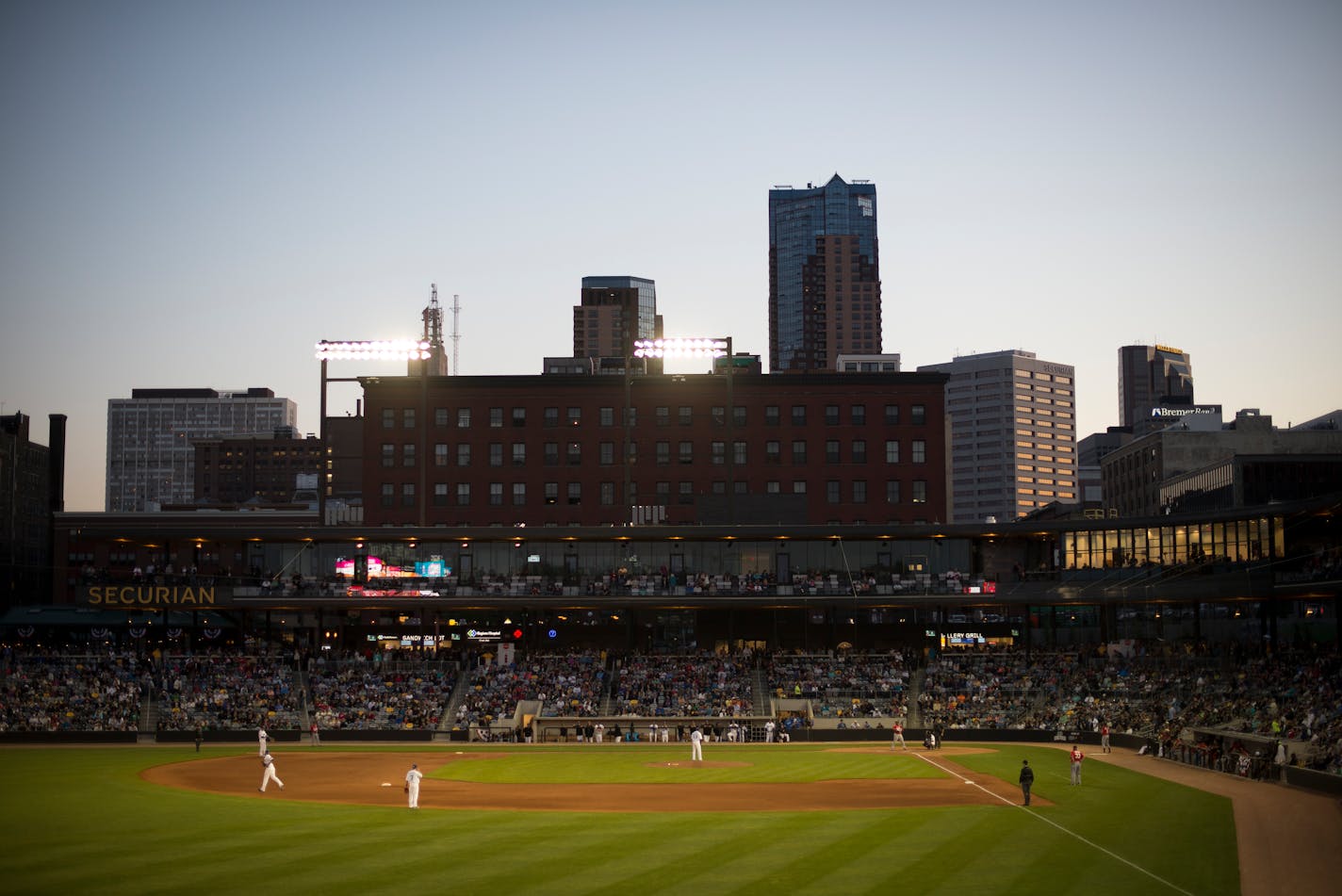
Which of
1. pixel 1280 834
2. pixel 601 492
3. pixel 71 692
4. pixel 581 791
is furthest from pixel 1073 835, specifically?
pixel 601 492

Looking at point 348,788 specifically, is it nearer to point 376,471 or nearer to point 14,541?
point 376,471

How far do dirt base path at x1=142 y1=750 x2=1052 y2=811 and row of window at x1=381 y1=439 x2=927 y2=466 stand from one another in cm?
5464

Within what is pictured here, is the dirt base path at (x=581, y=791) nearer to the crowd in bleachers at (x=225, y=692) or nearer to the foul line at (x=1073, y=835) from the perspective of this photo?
the foul line at (x=1073, y=835)

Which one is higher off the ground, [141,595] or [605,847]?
[141,595]

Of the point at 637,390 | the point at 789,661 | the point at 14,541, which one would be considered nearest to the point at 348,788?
the point at 789,661

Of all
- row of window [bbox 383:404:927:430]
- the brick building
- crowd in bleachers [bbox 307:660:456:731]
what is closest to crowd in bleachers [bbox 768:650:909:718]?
the brick building

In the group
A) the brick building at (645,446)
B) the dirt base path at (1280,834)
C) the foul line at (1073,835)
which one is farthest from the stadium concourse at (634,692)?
the brick building at (645,446)

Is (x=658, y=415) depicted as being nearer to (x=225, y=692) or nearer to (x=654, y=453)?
Answer: (x=654, y=453)

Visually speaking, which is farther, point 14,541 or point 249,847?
point 14,541

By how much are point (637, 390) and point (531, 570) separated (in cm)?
2445

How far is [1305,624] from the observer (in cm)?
8356

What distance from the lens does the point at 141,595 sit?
96562 mm

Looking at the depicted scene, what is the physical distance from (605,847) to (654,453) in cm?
8152

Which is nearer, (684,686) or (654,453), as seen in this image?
(684,686)
